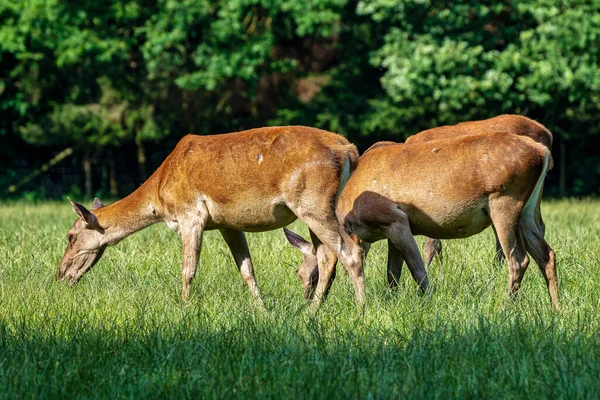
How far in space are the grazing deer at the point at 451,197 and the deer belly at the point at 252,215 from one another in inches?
15.9

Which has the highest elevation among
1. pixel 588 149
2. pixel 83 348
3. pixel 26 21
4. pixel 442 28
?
pixel 83 348

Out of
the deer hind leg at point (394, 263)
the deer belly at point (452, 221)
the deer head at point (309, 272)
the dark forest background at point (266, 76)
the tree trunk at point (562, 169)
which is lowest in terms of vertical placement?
the tree trunk at point (562, 169)

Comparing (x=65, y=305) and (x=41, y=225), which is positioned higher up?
(x=65, y=305)

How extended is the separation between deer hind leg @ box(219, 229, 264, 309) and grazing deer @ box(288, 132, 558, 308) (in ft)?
1.59

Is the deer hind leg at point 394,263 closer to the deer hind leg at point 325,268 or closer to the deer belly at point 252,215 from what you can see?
the deer hind leg at point 325,268

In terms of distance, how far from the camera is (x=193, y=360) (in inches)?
223

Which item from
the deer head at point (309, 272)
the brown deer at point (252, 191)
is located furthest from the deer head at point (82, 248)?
the deer head at point (309, 272)

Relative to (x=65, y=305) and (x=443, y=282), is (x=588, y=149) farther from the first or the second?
(x=65, y=305)

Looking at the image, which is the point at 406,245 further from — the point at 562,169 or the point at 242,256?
the point at 562,169

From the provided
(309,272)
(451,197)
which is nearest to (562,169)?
(451,197)

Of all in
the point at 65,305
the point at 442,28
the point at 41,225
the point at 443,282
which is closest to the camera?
the point at 65,305

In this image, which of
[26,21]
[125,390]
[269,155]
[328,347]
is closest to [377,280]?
[269,155]

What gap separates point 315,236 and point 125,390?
329cm

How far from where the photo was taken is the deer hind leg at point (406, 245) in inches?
304
